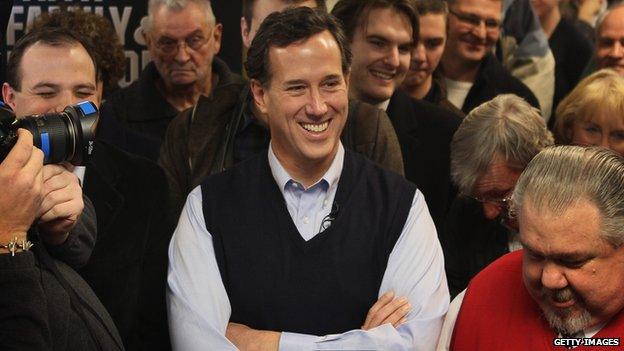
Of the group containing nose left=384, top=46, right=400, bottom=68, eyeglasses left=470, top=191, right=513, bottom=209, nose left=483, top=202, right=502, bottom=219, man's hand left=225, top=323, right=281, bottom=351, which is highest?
nose left=384, top=46, right=400, bottom=68

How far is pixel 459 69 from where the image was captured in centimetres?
540

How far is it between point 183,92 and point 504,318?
2.28 meters

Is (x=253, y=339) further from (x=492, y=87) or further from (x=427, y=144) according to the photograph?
(x=492, y=87)

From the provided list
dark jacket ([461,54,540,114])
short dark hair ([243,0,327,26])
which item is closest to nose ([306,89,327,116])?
short dark hair ([243,0,327,26])

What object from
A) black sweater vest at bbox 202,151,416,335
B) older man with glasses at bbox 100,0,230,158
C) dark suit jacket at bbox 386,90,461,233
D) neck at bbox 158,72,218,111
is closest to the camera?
black sweater vest at bbox 202,151,416,335

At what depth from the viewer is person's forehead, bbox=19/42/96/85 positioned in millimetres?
3676

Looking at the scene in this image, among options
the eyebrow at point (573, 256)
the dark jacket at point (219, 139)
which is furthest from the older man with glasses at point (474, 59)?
the eyebrow at point (573, 256)

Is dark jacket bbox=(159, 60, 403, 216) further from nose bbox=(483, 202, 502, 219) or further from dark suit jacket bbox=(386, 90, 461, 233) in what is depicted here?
dark suit jacket bbox=(386, 90, 461, 233)

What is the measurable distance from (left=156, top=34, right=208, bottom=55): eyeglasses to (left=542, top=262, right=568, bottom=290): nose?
247cm

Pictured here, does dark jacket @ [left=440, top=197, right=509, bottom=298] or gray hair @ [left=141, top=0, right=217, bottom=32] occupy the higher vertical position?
gray hair @ [left=141, top=0, right=217, bottom=32]

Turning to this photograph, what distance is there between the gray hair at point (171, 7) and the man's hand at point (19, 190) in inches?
94.1

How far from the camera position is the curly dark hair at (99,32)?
14.5 ft

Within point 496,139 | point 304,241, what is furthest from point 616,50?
point 304,241

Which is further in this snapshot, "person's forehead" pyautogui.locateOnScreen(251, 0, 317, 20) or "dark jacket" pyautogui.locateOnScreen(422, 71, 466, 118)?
"dark jacket" pyautogui.locateOnScreen(422, 71, 466, 118)
